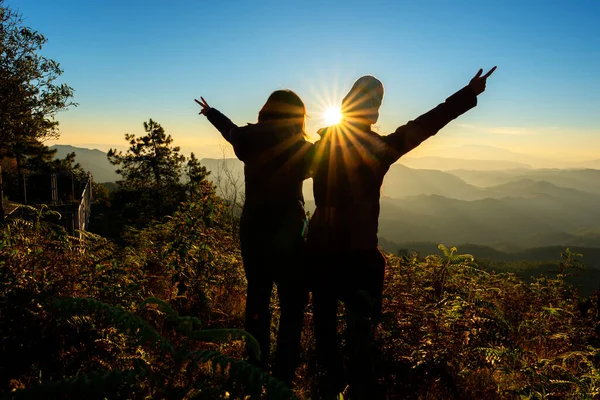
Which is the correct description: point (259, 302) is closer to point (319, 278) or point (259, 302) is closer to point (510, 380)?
point (319, 278)

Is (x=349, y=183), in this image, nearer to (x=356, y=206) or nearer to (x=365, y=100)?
(x=356, y=206)

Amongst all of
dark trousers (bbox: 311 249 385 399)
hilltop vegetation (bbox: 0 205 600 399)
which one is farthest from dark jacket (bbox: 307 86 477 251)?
hilltop vegetation (bbox: 0 205 600 399)

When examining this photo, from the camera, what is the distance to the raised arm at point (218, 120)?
3668 mm

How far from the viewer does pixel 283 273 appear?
3.22m

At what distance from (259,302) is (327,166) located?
1.43 metres

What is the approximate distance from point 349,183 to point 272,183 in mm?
697

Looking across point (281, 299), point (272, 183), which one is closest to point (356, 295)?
point (281, 299)

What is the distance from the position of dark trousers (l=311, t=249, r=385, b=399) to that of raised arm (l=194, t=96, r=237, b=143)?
5.09ft

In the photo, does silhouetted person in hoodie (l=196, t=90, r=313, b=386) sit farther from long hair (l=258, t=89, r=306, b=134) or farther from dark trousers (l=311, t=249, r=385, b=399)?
dark trousers (l=311, t=249, r=385, b=399)

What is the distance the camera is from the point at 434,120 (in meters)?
2.53

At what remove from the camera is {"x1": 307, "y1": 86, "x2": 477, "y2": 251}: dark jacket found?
8.96 feet

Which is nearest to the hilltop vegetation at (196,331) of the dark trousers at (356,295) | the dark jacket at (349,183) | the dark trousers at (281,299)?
the dark trousers at (356,295)

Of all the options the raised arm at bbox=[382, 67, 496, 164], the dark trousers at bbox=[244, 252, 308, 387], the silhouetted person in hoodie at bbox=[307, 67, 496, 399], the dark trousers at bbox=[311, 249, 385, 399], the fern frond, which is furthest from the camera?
the dark trousers at bbox=[244, 252, 308, 387]

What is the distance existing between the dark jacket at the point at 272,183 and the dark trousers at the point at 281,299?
126 mm
